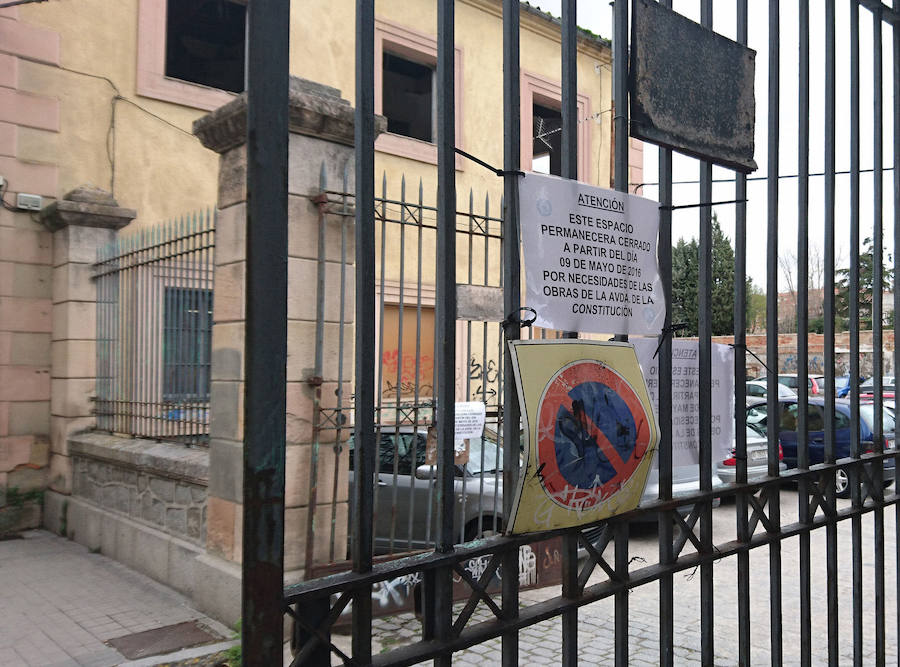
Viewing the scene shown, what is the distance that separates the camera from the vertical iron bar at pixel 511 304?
1741 mm

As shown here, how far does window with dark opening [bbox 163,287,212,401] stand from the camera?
6.45 meters

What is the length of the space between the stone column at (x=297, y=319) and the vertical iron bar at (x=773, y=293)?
3.09 m

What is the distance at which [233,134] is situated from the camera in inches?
202

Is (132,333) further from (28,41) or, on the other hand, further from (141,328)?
(28,41)

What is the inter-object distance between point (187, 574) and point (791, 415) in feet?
32.2

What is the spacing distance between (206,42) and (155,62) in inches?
65.2

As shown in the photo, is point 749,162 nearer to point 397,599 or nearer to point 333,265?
point 333,265

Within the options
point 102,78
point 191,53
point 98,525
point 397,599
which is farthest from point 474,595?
point 191,53

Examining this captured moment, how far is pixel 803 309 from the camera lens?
2.71 meters

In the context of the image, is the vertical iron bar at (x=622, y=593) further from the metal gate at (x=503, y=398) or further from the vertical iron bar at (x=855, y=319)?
the vertical iron bar at (x=855, y=319)

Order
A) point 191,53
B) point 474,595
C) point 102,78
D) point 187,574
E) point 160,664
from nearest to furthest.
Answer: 1. point 474,595
2. point 160,664
3. point 187,574
4. point 102,78
5. point 191,53

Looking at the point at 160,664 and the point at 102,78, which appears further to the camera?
the point at 102,78

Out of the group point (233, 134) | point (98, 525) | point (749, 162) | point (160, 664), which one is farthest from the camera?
point (98, 525)

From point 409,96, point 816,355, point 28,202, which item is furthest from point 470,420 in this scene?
point 816,355
